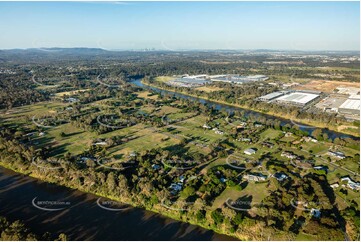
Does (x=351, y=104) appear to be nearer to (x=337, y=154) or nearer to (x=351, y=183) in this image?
(x=337, y=154)

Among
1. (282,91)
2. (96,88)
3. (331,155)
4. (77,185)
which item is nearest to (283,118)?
(331,155)

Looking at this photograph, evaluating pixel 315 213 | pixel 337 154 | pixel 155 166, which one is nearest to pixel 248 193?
pixel 315 213

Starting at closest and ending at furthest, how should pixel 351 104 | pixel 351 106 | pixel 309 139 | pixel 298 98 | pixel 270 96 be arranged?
pixel 309 139 < pixel 351 106 < pixel 351 104 < pixel 298 98 < pixel 270 96

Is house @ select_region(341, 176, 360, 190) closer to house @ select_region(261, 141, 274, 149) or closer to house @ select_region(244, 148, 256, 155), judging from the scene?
house @ select_region(261, 141, 274, 149)

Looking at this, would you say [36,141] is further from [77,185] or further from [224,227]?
[224,227]

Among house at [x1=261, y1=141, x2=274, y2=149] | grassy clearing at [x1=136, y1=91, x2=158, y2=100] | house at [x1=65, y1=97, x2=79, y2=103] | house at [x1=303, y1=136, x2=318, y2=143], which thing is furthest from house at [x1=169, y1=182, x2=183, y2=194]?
house at [x1=65, y1=97, x2=79, y2=103]

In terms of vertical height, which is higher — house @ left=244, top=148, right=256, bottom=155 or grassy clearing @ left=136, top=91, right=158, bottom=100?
grassy clearing @ left=136, top=91, right=158, bottom=100

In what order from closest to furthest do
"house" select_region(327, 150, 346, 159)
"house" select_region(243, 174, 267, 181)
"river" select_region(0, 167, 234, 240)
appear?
"river" select_region(0, 167, 234, 240) → "house" select_region(243, 174, 267, 181) → "house" select_region(327, 150, 346, 159)
